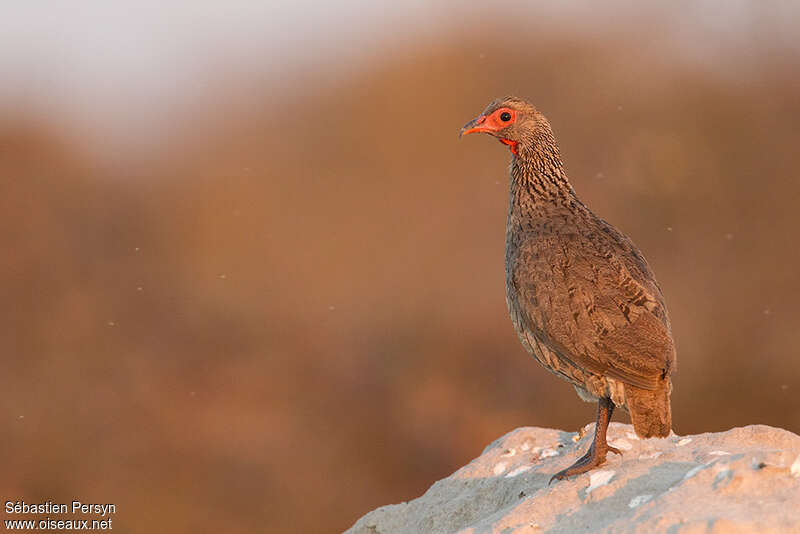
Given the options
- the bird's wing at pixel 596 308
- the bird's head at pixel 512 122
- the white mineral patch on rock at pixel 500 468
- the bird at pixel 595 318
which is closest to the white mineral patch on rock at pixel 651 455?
the bird at pixel 595 318

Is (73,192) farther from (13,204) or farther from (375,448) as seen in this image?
(375,448)

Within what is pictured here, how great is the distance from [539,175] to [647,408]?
186 cm

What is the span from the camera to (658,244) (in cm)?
1794

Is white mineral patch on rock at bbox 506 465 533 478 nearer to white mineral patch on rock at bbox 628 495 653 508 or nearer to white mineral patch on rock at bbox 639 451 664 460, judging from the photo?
white mineral patch on rock at bbox 639 451 664 460

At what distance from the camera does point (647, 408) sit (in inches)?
238

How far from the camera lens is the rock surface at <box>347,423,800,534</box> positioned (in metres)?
4.22

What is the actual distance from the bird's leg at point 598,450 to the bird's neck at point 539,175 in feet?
4.91

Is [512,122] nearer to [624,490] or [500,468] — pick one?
[500,468]

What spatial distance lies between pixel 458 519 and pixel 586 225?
2149 mm

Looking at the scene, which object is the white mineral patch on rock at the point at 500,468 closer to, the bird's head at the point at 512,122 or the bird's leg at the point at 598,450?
the bird's leg at the point at 598,450

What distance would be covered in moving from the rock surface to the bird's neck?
1764 millimetres

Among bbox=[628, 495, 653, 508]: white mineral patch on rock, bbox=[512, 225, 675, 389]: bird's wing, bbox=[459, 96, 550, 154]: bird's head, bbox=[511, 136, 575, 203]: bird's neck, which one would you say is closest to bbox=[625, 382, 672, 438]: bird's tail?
bbox=[512, 225, 675, 389]: bird's wing

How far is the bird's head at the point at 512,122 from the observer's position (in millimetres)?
7133

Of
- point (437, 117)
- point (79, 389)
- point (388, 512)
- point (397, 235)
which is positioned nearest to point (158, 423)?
point (79, 389)
